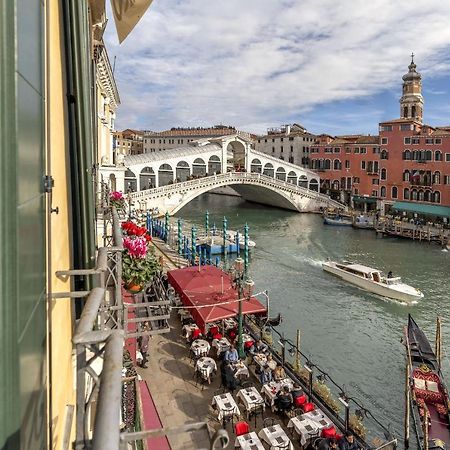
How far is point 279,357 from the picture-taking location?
10500 millimetres

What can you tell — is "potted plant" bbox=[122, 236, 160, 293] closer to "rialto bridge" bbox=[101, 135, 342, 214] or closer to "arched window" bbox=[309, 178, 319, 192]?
"rialto bridge" bbox=[101, 135, 342, 214]

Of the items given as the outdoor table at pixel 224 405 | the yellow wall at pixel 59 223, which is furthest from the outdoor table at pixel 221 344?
the yellow wall at pixel 59 223

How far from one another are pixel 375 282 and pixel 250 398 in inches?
491

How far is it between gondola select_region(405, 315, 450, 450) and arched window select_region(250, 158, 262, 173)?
37044 millimetres

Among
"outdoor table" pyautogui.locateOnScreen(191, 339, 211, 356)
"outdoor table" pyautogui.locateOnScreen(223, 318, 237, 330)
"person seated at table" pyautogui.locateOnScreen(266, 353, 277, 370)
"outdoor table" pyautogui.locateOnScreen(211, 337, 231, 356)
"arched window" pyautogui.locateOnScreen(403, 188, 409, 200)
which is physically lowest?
"person seated at table" pyautogui.locateOnScreen(266, 353, 277, 370)

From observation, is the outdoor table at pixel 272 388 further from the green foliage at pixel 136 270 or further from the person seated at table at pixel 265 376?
the green foliage at pixel 136 270

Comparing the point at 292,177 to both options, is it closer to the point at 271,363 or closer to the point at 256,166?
the point at 256,166

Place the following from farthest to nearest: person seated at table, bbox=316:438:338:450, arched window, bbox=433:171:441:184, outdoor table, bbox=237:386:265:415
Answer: arched window, bbox=433:171:441:184 → outdoor table, bbox=237:386:265:415 → person seated at table, bbox=316:438:338:450

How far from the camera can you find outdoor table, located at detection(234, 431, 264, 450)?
6883 millimetres

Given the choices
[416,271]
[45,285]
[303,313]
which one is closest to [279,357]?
[303,313]

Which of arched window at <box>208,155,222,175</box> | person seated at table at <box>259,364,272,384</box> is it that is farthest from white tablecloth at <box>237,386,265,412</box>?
arched window at <box>208,155,222,175</box>

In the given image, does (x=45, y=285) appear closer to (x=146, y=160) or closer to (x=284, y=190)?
(x=146, y=160)

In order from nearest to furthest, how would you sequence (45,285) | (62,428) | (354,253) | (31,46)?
1. (31,46)
2. (45,285)
3. (62,428)
4. (354,253)

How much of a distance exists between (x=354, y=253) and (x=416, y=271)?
4651mm
